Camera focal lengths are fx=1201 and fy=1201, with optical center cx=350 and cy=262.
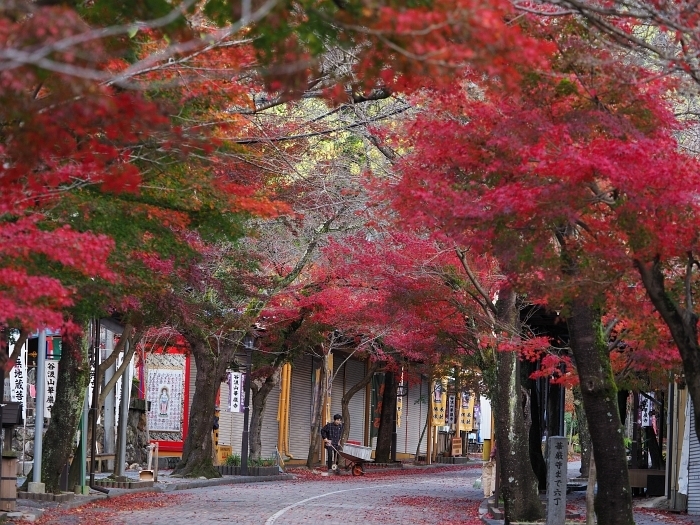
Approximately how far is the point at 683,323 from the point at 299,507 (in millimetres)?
13526

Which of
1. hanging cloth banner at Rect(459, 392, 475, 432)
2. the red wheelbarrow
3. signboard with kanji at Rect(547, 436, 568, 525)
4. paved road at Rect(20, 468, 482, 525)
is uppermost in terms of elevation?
hanging cloth banner at Rect(459, 392, 475, 432)

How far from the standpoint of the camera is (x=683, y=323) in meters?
11.6

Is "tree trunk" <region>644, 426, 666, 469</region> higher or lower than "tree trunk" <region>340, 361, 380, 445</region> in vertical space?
lower

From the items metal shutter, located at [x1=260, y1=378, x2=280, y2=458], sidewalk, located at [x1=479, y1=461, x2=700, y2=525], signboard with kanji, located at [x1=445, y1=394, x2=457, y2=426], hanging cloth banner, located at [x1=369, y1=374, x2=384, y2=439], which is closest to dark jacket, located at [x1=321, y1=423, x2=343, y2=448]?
metal shutter, located at [x1=260, y1=378, x2=280, y2=458]

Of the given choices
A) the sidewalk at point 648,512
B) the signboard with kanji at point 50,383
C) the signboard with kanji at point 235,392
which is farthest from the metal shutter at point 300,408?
the sidewalk at point 648,512

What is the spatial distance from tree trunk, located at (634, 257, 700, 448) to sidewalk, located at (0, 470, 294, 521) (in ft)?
34.2

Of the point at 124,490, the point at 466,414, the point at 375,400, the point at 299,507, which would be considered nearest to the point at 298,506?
the point at 299,507

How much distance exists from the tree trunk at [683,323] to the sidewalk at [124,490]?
10418mm

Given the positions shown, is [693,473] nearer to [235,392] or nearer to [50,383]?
[50,383]

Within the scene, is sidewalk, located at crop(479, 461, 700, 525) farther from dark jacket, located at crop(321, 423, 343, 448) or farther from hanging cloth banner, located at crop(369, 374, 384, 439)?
hanging cloth banner, located at crop(369, 374, 384, 439)

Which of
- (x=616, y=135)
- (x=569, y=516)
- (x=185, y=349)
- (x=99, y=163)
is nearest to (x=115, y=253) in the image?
(x=99, y=163)

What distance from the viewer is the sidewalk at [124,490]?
18891mm

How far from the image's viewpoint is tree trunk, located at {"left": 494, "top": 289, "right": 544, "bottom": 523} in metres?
20.2

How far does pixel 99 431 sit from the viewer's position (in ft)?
112
